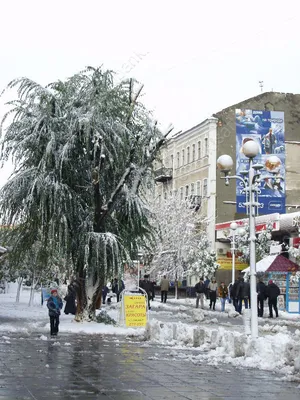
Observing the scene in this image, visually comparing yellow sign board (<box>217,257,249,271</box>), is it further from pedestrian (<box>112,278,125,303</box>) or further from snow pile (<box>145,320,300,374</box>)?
snow pile (<box>145,320,300,374</box>)

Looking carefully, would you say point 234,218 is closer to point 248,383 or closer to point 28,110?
point 28,110

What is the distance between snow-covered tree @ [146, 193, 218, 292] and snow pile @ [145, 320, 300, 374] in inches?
1554

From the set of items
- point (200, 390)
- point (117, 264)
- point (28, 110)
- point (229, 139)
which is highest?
point (229, 139)

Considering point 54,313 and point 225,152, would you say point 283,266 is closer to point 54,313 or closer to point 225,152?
point 54,313

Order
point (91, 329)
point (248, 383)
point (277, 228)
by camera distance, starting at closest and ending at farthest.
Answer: point (248, 383) → point (91, 329) → point (277, 228)

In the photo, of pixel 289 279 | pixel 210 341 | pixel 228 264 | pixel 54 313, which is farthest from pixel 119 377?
pixel 228 264

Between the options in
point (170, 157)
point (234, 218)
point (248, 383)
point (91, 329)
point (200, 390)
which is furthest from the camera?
point (170, 157)

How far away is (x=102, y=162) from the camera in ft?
80.7

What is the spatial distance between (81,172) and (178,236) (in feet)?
124

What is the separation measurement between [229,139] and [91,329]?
44.1 metres

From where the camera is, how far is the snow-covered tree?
60.8 meters

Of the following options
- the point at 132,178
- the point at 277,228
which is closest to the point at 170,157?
the point at 277,228

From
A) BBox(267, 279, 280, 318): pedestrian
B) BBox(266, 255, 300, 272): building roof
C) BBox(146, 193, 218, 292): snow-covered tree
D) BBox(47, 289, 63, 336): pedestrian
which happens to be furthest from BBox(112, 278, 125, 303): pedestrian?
BBox(146, 193, 218, 292): snow-covered tree

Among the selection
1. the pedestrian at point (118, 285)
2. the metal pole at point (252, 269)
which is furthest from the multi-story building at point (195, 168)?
the metal pole at point (252, 269)
